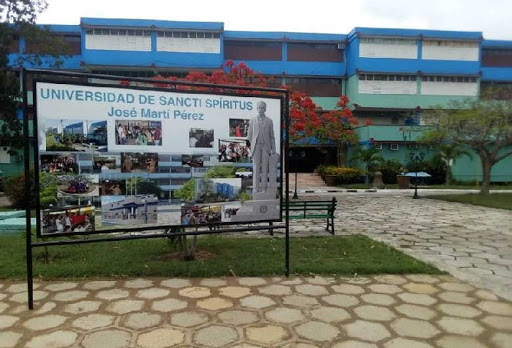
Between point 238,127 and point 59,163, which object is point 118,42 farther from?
point 59,163

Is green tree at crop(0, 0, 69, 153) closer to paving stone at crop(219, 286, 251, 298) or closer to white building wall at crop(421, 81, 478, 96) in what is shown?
paving stone at crop(219, 286, 251, 298)

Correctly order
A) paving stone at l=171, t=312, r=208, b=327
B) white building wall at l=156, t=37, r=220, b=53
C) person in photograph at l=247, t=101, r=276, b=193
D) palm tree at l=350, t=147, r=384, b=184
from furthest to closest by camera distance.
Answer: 1. white building wall at l=156, t=37, r=220, b=53
2. palm tree at l=350, t=147, r=384, b=184
3. person in photograph at l=247, t=101, r=276, b=193
4. paving stone at l=171, t=312, r=208, b=327

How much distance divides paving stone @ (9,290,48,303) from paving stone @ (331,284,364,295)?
3.04 meters

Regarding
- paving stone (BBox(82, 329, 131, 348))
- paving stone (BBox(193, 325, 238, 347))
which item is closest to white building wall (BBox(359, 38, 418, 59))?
paving stone (BBox(193, 325, 238, 347))

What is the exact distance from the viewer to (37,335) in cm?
309

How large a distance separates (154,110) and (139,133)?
0.29 metres

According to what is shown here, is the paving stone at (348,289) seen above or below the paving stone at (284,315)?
above

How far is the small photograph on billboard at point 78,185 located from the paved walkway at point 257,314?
3.54 ft

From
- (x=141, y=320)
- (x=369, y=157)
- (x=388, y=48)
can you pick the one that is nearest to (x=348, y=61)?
(x=388, y=48)

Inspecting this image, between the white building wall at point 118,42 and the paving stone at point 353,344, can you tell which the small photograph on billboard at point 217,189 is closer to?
the paving stone at point 353,344

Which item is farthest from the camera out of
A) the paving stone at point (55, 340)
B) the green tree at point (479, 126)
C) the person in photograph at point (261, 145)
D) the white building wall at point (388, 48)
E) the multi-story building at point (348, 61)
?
the white building wall at point (388, 48)

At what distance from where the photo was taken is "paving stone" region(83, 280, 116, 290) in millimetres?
4199

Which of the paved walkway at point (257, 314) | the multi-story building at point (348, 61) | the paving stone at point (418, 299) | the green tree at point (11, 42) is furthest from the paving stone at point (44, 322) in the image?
the multi-story building at point (348, 61)

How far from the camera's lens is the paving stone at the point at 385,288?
414cm
